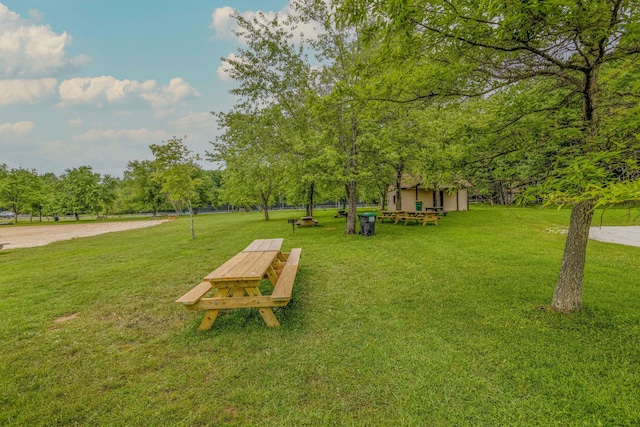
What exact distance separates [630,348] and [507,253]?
4962 millimetres

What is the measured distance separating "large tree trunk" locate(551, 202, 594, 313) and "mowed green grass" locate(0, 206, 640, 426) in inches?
7.7

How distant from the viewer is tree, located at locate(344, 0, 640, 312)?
215cm

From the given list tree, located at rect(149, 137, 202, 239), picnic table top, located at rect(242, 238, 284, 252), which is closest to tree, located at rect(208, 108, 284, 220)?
tree, located at rect(149, 137, 202, 239)

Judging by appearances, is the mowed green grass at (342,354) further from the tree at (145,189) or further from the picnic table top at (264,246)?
the tree at (145,189)

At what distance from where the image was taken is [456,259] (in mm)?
7074

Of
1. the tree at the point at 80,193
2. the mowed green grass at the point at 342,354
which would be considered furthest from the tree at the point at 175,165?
the tree at the point at 80,193

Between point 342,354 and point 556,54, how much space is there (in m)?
4.23

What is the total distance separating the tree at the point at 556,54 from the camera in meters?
2.15

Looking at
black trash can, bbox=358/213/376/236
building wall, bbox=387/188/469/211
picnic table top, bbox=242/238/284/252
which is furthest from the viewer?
building wall, bbox=387/188/469/211

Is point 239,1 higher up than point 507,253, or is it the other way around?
point 239,1

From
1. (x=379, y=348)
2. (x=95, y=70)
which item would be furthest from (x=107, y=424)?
(x=95, y=70)

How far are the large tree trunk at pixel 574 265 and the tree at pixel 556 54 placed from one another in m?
0.01

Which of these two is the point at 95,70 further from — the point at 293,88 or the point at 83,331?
the point at 83,331

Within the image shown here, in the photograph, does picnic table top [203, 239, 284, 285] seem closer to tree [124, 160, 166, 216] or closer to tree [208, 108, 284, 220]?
tree [208, 108, 284, 220]
